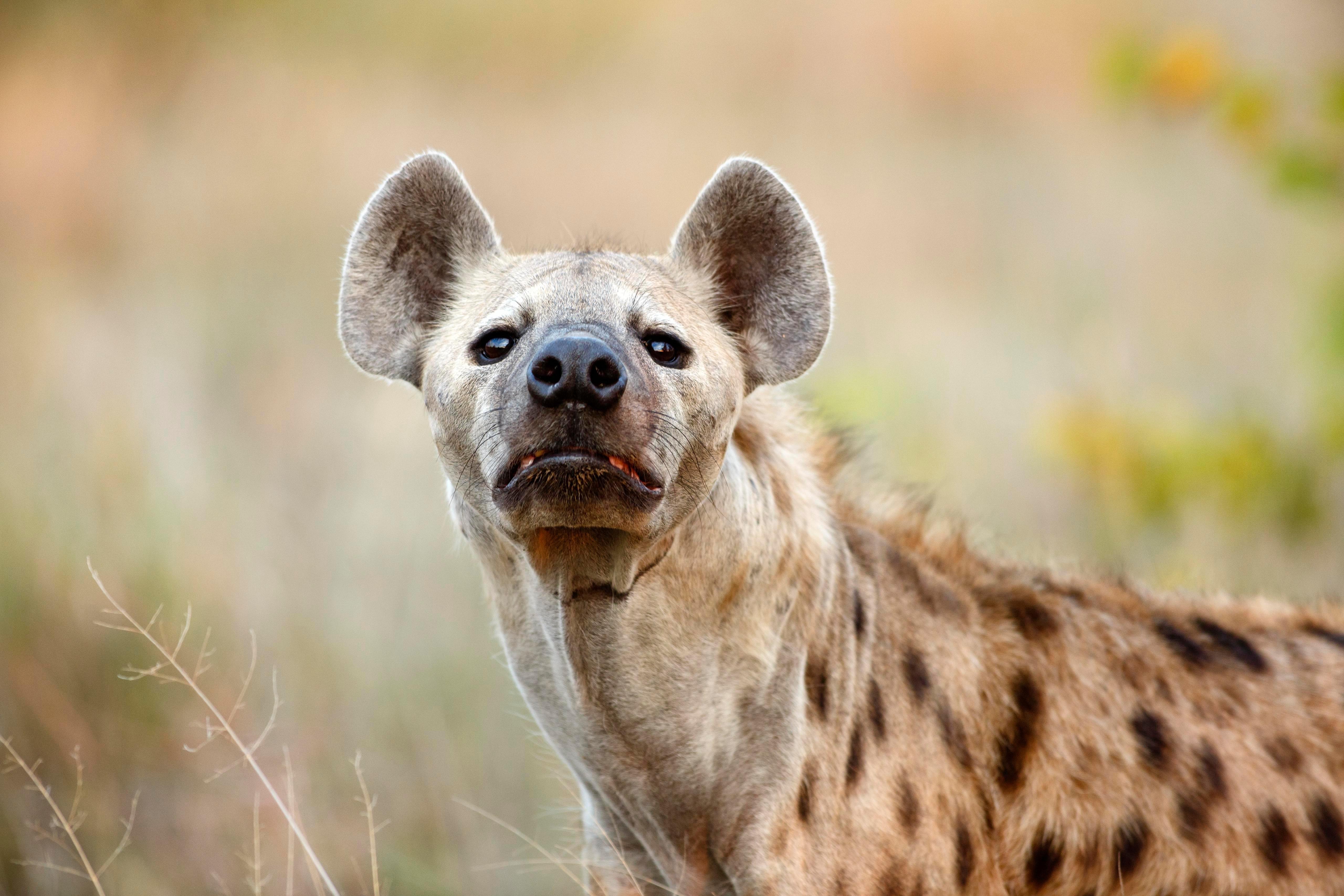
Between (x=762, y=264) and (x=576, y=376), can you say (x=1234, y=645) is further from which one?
(x=576, y=376)

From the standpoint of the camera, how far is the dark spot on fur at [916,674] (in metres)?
2.83

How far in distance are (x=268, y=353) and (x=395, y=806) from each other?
339 centimetres

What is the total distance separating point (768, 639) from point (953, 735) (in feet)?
1.47

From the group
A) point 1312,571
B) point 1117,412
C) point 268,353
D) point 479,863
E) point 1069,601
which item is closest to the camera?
point 1069,601

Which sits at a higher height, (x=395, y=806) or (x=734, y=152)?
(x=734, y=152)

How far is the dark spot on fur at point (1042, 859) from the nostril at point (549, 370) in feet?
4.62

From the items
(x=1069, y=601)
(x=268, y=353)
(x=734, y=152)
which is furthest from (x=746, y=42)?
(x=1069, y=601)

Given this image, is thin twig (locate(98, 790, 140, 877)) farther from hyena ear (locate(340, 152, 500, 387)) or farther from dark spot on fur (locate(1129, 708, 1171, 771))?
dark spot on fur (locate(1129, 708, 1171, 771))

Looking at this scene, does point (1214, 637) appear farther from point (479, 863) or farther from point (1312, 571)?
point (1312, 571)

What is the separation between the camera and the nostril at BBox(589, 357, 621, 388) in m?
2.28

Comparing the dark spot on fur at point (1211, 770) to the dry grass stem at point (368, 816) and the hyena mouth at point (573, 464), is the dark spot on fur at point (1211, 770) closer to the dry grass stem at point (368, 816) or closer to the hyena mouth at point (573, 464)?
the hyena mouth at point (573, 464)

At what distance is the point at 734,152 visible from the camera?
10055 millimetres

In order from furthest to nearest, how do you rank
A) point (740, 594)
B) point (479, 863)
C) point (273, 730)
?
point (273, 730)
point (479, 863)
point (740, 594)

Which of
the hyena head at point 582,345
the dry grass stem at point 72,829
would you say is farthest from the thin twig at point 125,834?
the hyena head at point 582,345
